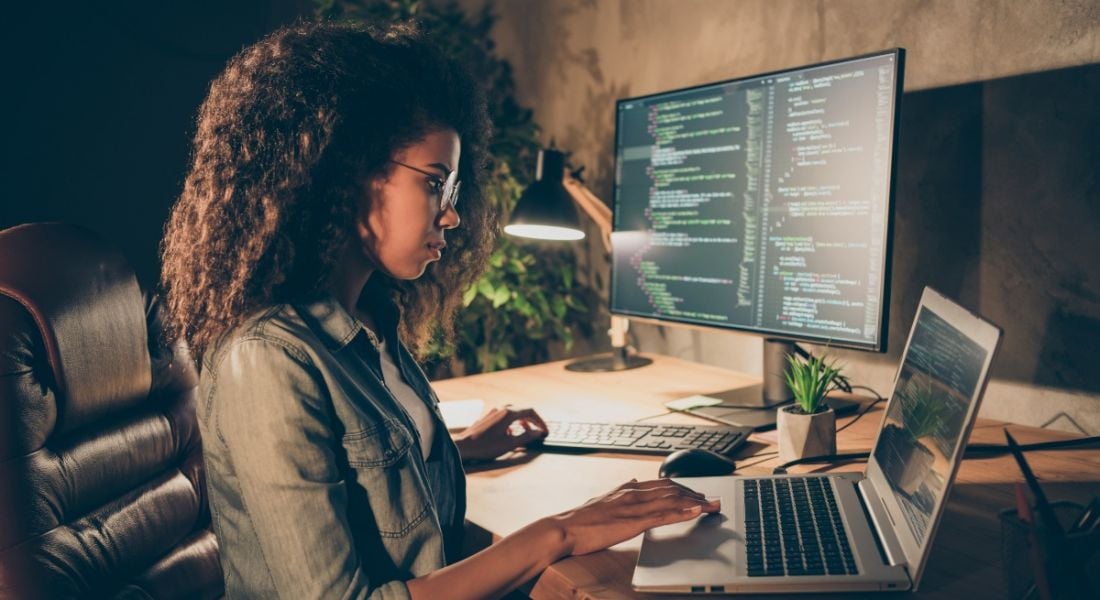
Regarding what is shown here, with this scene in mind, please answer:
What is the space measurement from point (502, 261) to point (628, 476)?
125 centimetres

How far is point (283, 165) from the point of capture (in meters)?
0.90

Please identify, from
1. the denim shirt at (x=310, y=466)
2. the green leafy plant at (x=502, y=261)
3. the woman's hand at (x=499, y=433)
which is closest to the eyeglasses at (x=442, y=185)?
the denim shirt at (x=310, y=466)

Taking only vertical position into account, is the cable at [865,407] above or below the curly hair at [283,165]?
below

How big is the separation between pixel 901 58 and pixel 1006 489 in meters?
0.63

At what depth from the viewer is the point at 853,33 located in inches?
59.0

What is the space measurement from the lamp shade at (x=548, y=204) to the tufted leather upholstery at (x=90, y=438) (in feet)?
2.90

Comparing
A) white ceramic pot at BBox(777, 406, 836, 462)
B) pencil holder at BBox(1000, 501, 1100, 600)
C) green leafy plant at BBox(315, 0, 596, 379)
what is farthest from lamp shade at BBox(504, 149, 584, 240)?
pencil holder at BBox(1000, 501, 1100, 600)

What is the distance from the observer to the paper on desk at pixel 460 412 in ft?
4.49

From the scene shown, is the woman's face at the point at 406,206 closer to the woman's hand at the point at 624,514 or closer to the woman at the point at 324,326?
the woman at the point at 324,326

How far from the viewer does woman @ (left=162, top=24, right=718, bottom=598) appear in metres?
0.76

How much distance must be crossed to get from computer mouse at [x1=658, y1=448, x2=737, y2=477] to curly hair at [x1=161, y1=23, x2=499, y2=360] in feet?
1.67

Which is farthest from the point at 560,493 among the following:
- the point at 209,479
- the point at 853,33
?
the point at 853,33

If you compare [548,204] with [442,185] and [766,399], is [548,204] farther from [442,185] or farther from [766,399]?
[442,185]

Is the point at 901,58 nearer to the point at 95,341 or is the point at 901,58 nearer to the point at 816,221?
the point at 816,221
